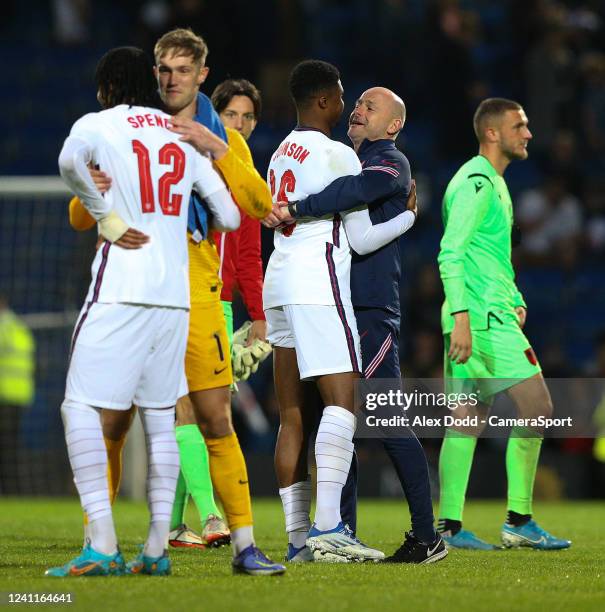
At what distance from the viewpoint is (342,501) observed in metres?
6.39

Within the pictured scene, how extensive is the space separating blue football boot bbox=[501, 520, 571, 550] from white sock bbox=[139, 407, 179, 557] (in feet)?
9.00

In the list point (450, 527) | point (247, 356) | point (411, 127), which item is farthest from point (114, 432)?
point (411, 127)

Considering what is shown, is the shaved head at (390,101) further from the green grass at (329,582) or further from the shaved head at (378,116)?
the green grass at (329,582)

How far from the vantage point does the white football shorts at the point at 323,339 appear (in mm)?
5828

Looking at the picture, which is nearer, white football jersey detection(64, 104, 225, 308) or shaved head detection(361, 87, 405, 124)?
white football jersey detection(64, 104, 225, 308)

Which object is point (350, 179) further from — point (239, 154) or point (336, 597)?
point (336, 597)

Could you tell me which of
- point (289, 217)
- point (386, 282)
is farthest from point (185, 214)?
point (386, 282)

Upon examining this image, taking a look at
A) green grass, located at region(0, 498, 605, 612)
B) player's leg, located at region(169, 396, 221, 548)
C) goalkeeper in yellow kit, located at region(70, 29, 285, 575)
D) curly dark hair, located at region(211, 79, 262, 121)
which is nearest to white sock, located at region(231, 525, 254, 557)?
goalkeeper in yellow kit, located at region(70, 29, 285, 575)

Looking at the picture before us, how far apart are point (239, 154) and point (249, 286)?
1.83 meters

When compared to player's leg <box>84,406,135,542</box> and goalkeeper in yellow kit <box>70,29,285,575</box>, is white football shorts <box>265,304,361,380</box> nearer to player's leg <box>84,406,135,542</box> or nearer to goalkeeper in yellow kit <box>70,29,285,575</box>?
goalkeeper in yellow kit <box>70,29,285,575</box>

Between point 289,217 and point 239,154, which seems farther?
point 289,217

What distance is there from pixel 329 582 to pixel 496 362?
2.43 meters

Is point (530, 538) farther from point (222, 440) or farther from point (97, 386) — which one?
point (97, 386)

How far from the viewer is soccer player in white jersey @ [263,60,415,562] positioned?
5852 millimetres
